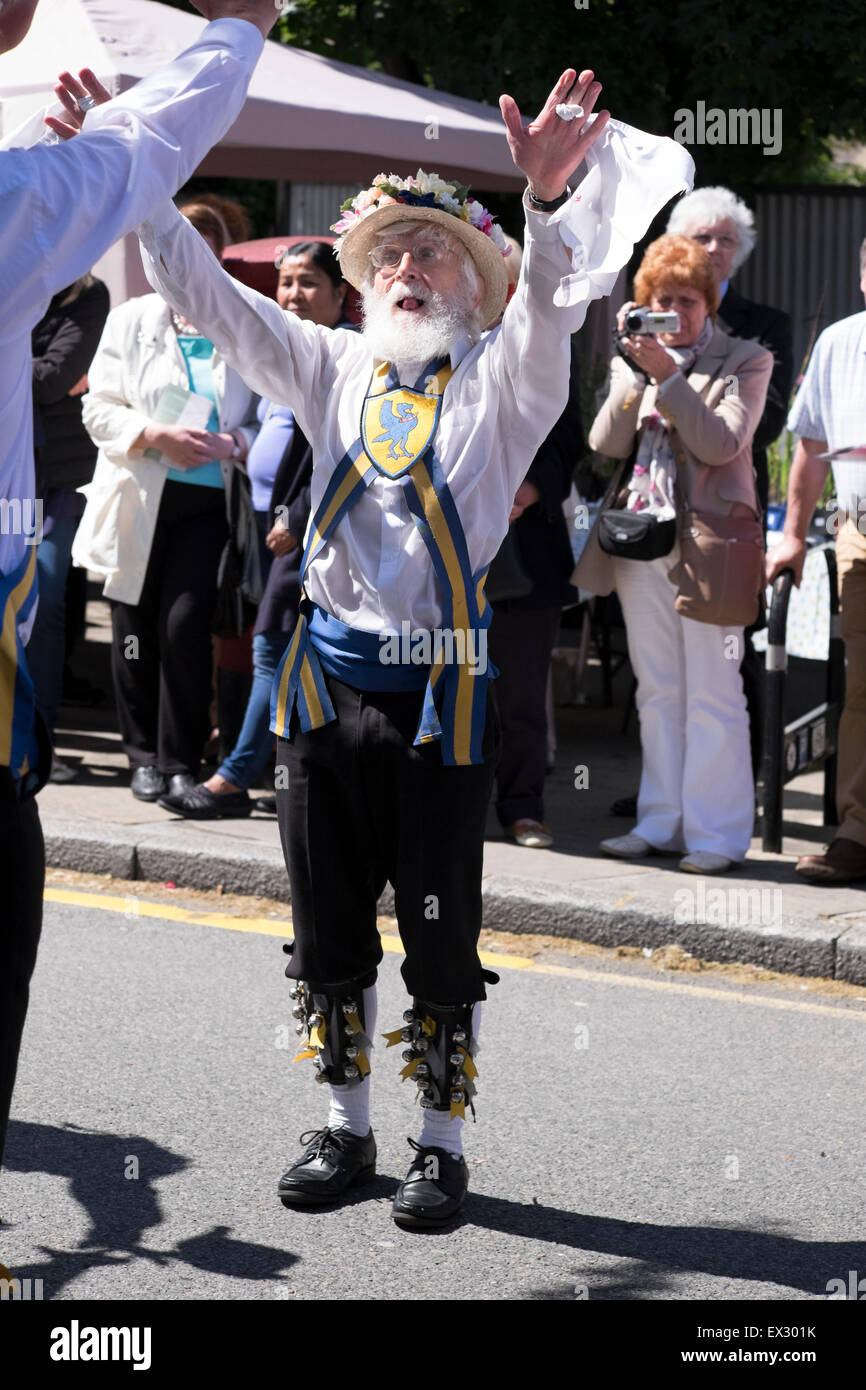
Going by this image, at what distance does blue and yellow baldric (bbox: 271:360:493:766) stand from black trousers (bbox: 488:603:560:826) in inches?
114

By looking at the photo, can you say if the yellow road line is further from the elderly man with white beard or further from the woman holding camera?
the elderly man with white beard

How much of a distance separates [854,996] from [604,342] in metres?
7.16

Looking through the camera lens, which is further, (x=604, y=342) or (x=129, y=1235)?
(x=604, y=342)

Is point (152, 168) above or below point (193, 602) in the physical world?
Answer: above

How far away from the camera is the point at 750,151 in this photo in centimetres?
1487

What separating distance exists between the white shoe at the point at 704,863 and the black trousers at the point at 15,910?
12.1 ft

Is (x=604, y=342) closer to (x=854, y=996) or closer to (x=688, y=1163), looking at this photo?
(x=854, y=996)

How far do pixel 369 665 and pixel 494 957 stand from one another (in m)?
2.19

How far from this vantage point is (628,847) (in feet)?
21.5

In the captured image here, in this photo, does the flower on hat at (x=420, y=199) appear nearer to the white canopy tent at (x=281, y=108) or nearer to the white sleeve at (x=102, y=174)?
the white sleeve at (x=102, y=174)

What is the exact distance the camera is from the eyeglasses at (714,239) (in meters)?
6.92
